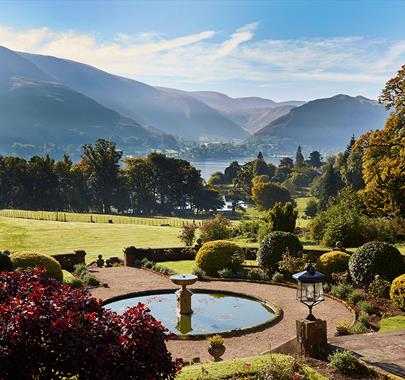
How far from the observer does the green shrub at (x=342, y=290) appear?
21688 mm

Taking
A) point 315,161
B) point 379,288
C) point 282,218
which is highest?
point 315,161

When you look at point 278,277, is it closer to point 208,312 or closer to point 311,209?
point 208,312

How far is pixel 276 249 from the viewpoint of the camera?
26250mm

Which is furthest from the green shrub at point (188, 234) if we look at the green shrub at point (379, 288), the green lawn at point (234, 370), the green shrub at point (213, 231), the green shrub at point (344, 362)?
the green shrub at point (344, 362)

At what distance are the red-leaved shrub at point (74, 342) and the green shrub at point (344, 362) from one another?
4.59m

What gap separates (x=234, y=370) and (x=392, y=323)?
28.9 feet

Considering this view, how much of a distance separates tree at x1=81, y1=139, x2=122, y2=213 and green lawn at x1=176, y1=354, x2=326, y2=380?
275 feet

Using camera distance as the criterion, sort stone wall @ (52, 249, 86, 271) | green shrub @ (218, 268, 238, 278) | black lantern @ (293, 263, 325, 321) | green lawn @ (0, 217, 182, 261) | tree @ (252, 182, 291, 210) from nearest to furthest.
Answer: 1. black lantern @ (293, 263, 325, 321)
2. green shrub @ (218, 268, 238, 278)
3. stone wall @ (52, 249, 86, 271)
4. green lawn @ (0, 217, 182, 261)
5. tree @ (252, 182, 291, 210)

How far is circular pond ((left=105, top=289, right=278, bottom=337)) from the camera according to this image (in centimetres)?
1864

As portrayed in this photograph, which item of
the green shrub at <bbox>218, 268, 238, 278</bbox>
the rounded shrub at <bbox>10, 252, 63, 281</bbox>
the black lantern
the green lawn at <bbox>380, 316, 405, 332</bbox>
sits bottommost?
the green shrub at <bbox>218, 268, 238, 278</bbox>

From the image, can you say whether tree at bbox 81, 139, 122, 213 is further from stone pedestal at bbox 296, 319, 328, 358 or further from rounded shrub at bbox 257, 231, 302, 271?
stone pedestal at bbox 296, 319, 328, 358

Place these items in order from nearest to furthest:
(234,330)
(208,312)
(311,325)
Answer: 1. (311,325)
2. (234,330)
3. (208,312)

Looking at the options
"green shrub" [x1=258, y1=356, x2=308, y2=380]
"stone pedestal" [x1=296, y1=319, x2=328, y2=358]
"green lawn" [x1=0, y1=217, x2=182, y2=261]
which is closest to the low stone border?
"green shrub" [x1=258, y1=356, x2=308, y2=380]

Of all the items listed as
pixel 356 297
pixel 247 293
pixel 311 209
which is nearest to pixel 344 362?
pixel 356 297
